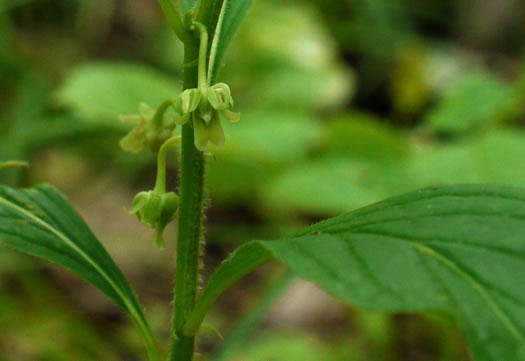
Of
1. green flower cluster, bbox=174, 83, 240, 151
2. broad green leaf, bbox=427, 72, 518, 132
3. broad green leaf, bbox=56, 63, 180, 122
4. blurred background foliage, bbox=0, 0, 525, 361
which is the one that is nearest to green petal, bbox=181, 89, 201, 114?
green flower cluster, bbox=174, 83, 240, 151

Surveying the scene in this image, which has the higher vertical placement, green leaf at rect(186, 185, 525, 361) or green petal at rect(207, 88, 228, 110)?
green petal at rect(207, 88, 228, 110)

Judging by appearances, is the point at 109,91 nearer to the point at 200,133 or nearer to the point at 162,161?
the point at 162,161

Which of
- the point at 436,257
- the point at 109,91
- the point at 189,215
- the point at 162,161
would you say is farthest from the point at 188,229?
the point at 109,91

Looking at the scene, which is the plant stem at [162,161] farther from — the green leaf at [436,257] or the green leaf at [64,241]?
the green leaf at [436,257]

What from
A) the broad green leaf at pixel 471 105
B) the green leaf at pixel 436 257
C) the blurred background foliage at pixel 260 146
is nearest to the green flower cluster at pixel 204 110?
the green leaf at pixel 436 257

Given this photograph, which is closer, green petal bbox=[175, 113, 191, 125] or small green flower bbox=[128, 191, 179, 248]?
green petal bbox=[175, 113, 191, 125]

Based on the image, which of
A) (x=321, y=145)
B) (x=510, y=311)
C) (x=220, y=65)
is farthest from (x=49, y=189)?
(x=321, y=145)

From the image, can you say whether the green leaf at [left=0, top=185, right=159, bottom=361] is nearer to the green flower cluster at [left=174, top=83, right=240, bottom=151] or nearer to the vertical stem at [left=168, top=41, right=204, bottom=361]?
the vertical stem at [left=168, top=41, right=204, bottom=361]
